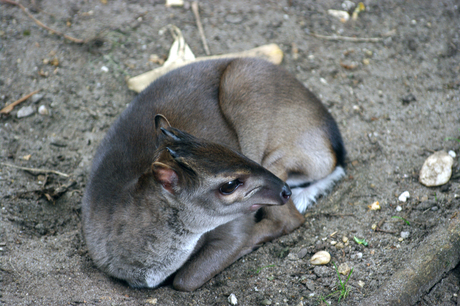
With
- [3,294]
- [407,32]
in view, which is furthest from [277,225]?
[407,32]

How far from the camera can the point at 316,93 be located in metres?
5.08

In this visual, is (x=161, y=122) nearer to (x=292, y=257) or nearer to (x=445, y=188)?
(x=292, y=257)

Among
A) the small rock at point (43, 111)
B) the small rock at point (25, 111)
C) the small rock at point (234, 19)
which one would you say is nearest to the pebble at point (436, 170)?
the small rock at point (234, 19)

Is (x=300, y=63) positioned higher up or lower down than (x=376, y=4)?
lower down

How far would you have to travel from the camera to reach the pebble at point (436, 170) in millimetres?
3836

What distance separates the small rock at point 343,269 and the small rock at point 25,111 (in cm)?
366

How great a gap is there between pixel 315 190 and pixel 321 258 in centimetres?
99

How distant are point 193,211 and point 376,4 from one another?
15.4ft

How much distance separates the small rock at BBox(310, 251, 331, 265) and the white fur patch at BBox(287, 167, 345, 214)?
812mm

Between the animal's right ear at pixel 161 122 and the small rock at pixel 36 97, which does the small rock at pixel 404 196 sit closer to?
the animal's right ear at pixel 161 122

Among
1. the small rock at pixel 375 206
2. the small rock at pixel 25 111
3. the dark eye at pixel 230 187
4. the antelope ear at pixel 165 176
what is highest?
the antelope ear at pixel 165 176

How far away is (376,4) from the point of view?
19.9 ft

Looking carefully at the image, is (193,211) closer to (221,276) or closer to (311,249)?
(221,276)

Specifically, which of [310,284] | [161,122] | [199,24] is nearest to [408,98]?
[310,284]
